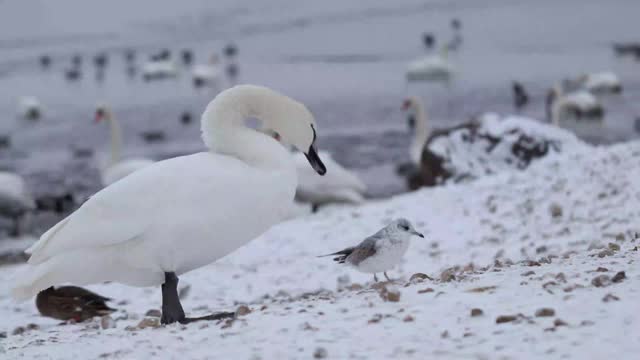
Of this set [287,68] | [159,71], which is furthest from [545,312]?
[159,71]

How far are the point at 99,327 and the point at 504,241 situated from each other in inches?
170

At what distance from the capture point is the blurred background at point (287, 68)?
2450 centimetres

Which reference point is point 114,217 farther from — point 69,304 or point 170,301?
point 69,304

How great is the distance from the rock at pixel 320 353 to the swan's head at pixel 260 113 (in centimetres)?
214

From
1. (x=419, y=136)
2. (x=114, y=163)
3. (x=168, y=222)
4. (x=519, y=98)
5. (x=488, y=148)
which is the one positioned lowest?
(x=168, y=222)

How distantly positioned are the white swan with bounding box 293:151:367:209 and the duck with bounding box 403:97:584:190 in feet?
3.59

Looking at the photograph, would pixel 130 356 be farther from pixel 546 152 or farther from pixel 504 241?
pixel 546 152

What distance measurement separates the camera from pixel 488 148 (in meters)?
16.3

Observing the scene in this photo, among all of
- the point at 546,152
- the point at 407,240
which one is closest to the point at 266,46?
the point at 546,152

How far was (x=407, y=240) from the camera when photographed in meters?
7.40

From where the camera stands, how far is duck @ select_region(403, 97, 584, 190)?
15992 mm

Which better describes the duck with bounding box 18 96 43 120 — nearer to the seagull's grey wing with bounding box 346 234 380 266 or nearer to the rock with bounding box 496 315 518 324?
the seagull's grey wing with bounding box 346 234 380 266

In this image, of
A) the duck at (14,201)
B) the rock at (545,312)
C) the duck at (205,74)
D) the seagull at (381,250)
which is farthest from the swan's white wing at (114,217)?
Result: the duck at (205,74)

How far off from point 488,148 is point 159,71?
24.4 metres
